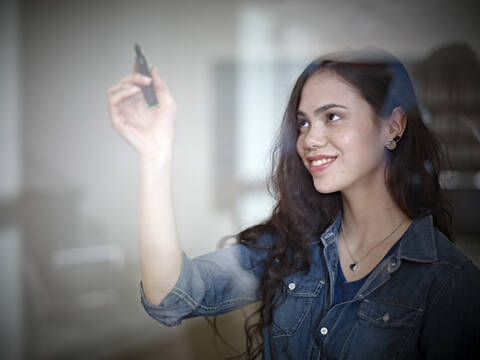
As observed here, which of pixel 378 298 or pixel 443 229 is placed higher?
pixel 443 229

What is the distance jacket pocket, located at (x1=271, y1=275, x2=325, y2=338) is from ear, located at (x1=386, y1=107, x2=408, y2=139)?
1.03ft

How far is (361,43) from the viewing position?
28.6 inches

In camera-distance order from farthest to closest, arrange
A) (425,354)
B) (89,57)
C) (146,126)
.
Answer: (89,57) → (146,126) → (425,354)

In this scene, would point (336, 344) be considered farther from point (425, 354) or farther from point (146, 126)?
point (146, 126)

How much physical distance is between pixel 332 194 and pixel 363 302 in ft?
0.80

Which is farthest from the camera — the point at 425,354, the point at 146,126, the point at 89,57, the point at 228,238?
the point at 89,57

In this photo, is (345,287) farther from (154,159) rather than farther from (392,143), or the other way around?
(154,159)

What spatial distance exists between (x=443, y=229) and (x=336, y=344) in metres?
0.28

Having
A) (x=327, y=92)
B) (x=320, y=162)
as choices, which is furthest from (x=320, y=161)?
(x=327, y=92)

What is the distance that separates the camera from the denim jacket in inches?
22.6

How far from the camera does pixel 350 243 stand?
2.45ft

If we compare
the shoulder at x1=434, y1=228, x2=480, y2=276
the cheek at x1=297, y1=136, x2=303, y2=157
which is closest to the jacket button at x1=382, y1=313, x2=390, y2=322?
the shoulder at x1=434, y1=228, x2=480, y2=276

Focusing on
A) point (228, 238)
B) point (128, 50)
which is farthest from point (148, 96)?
point (228, 238)

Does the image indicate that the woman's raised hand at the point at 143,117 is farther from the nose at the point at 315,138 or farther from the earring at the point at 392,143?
the earring at the point at 392,143
